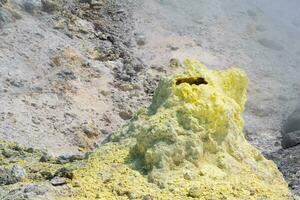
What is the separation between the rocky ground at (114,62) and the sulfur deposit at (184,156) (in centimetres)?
150

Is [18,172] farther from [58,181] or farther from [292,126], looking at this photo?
[292,126]

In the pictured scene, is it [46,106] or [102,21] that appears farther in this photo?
[102,21]

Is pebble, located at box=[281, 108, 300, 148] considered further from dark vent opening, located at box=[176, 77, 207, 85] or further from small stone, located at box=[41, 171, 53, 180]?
small stone, located at box=[41, 171, 53, 180]

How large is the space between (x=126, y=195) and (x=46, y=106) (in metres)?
8.21

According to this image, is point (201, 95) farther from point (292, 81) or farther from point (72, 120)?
point (292, 81)

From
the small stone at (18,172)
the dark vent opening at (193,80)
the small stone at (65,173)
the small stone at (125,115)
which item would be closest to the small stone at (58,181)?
the small stone at (65,173)

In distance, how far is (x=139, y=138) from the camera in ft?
23.1

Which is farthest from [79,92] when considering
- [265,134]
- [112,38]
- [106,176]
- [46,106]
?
[106,176]

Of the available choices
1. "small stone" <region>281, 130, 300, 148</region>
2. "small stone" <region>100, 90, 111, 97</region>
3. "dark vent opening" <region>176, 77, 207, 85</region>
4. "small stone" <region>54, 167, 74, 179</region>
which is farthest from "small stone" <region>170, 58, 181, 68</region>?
"small stone" <region>54, 167, 74, 179</region>

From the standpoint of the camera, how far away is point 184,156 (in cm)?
696

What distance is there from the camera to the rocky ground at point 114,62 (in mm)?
13180

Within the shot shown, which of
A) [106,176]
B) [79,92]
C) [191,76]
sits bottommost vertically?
[79,92]

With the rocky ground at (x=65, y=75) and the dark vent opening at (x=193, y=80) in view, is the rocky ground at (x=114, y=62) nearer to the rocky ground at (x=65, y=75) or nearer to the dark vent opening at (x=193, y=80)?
the rocky ground at (x=65, y=75)

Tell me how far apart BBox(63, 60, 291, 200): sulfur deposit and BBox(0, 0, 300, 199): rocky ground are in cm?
150
